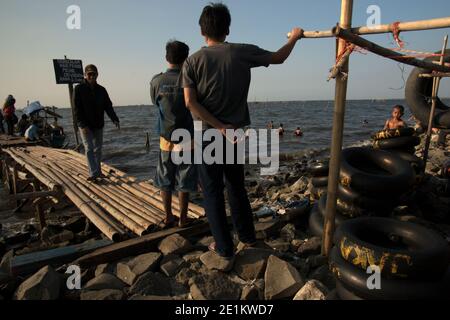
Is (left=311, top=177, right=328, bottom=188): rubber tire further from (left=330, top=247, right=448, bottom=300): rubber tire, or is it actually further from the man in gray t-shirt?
(left=330, top=247, right=448, bottom=300): rubber tire

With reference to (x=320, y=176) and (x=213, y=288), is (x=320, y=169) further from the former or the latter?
(x=213, y=288)

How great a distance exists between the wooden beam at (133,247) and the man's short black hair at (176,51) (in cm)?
231

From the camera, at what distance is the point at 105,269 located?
3594 millimetres

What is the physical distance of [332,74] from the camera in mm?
3006

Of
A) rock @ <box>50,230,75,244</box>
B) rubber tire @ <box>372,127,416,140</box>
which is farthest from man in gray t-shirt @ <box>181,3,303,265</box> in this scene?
rubber tire @ <box>372,127,416,140</box>

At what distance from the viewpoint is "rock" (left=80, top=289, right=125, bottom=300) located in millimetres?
2924

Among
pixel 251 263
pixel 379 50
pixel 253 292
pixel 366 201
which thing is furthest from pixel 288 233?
pixel 379 50

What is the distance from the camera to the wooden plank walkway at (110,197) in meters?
4.79

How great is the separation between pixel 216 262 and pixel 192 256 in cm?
52
